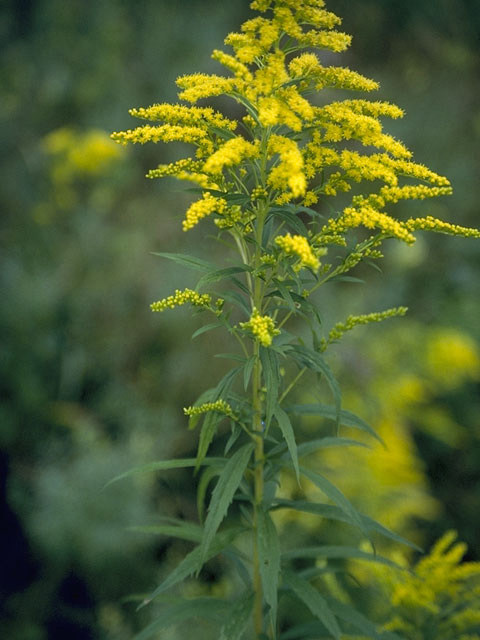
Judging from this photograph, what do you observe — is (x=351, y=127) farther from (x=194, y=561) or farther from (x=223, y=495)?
(x=194, y=561)

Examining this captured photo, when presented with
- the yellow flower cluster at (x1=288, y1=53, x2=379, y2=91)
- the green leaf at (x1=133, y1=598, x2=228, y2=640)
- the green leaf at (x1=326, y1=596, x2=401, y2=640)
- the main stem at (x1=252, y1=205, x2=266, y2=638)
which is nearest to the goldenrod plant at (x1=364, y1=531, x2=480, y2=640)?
the green leaf at (x1=326, y1=596, x2=401, y2=640)

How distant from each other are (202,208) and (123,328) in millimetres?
3443

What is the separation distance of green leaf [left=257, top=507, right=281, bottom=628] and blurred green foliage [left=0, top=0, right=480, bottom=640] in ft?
3.60

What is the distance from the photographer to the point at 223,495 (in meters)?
1.25

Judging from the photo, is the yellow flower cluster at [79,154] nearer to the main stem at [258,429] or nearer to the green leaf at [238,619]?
the main stem at [258,429]

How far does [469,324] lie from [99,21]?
464 centimetres

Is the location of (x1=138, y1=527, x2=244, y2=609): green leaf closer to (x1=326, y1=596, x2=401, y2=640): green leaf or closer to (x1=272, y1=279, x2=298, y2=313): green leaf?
(x1=326, y1=596, x2=401, y2=640): green leaf

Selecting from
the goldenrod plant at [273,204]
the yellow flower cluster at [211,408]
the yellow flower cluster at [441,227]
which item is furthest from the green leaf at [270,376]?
the yellow flower cluster at [441,227]

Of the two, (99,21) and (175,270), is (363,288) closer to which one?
(175,270)

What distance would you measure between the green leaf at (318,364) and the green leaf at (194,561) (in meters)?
0.43

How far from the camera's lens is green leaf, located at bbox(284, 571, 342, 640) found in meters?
1.30

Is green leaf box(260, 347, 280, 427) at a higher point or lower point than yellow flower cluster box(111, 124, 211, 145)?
lower

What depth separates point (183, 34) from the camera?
242 inches

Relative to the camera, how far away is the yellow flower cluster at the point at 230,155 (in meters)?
Result: 1.11
